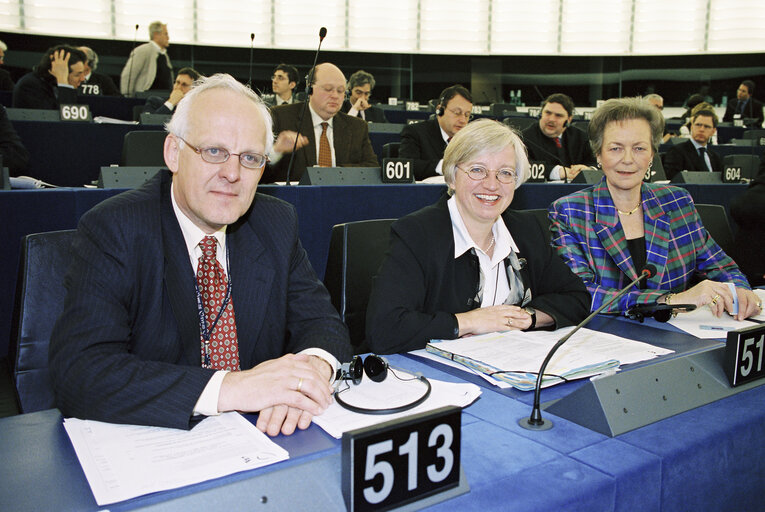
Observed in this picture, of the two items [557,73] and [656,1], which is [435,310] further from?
[656,1]

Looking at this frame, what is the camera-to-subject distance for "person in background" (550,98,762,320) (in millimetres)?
2033

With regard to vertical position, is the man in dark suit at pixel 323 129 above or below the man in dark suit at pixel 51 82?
below

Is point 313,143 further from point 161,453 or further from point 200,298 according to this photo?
point 161,453

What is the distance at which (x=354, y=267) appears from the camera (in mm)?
1843

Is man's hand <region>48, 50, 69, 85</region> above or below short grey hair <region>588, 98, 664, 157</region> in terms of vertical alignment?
above

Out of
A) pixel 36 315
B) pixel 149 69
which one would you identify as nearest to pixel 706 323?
pixel 36 315

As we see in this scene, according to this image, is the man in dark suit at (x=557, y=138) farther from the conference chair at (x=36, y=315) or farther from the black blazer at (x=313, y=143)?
the conference chair at (x=36, y=315)

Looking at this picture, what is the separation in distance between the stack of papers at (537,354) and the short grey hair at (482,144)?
1.79ft

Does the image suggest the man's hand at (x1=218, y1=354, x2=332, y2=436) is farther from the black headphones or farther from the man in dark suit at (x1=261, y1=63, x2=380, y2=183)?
the man in dark suit at (x1=261, y1=63, x2=380, y2=183)

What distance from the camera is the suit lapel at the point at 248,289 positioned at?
4.45ft

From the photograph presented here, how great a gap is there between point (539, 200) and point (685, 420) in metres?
2.59

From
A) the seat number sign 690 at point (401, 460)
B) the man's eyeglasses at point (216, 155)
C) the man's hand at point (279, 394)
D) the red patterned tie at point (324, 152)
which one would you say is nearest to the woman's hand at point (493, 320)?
the man's hand at point (279, 394)

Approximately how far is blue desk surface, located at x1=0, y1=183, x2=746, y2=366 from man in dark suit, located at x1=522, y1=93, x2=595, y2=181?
4.14 ft

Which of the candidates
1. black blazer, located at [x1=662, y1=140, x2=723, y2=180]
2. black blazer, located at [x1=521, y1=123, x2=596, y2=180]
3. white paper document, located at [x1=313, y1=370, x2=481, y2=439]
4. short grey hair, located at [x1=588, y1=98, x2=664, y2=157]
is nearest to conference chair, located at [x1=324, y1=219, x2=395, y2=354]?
white paper document, located at [x1=313, y1=370, x2=481, y2=439]
